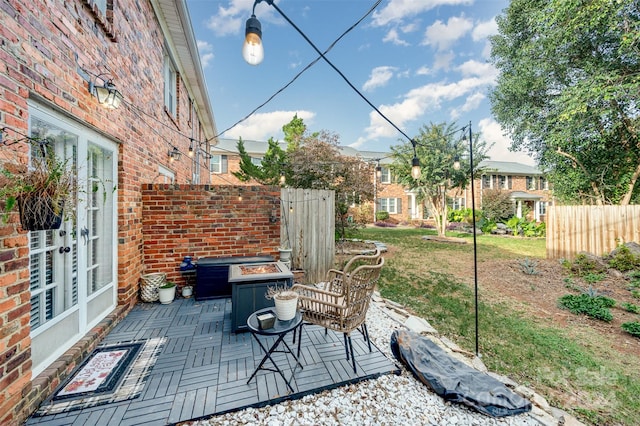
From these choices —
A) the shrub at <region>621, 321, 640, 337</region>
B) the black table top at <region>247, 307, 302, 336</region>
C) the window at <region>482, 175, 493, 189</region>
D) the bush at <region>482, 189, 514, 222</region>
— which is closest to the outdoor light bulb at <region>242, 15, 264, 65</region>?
the black table top at <region>247, 307, 302, 336</region>

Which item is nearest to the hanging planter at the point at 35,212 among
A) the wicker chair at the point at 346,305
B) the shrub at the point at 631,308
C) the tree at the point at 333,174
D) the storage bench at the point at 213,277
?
the wicker chair at the point at 346,305

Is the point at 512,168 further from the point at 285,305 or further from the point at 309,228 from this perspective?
the point at 285,305

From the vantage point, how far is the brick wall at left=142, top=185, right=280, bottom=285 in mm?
4332

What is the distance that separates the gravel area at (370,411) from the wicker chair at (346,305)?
0.34 meters

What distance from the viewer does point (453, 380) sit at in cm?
225

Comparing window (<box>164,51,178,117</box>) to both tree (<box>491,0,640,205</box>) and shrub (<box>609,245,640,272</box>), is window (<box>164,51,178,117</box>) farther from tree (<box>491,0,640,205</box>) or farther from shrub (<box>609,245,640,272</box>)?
shrub (<box>609,245,640,272</box>)

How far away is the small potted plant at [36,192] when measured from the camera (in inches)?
65.7

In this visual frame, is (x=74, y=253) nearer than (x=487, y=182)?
Yes

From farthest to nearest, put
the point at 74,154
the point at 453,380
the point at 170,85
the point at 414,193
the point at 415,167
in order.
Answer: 1. the point at 414,193
2. the point at 170,85
3. the point at 415,167
4. the point at 74,154
5. the point at 453,380

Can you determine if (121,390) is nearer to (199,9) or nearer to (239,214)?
(239,214)

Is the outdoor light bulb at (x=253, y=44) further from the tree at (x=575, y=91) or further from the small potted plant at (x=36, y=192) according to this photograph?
the tree at (x=575, y=91)

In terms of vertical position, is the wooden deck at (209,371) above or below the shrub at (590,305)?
above

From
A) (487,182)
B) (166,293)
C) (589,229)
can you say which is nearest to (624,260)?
(589,229)

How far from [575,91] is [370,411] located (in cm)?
1039
